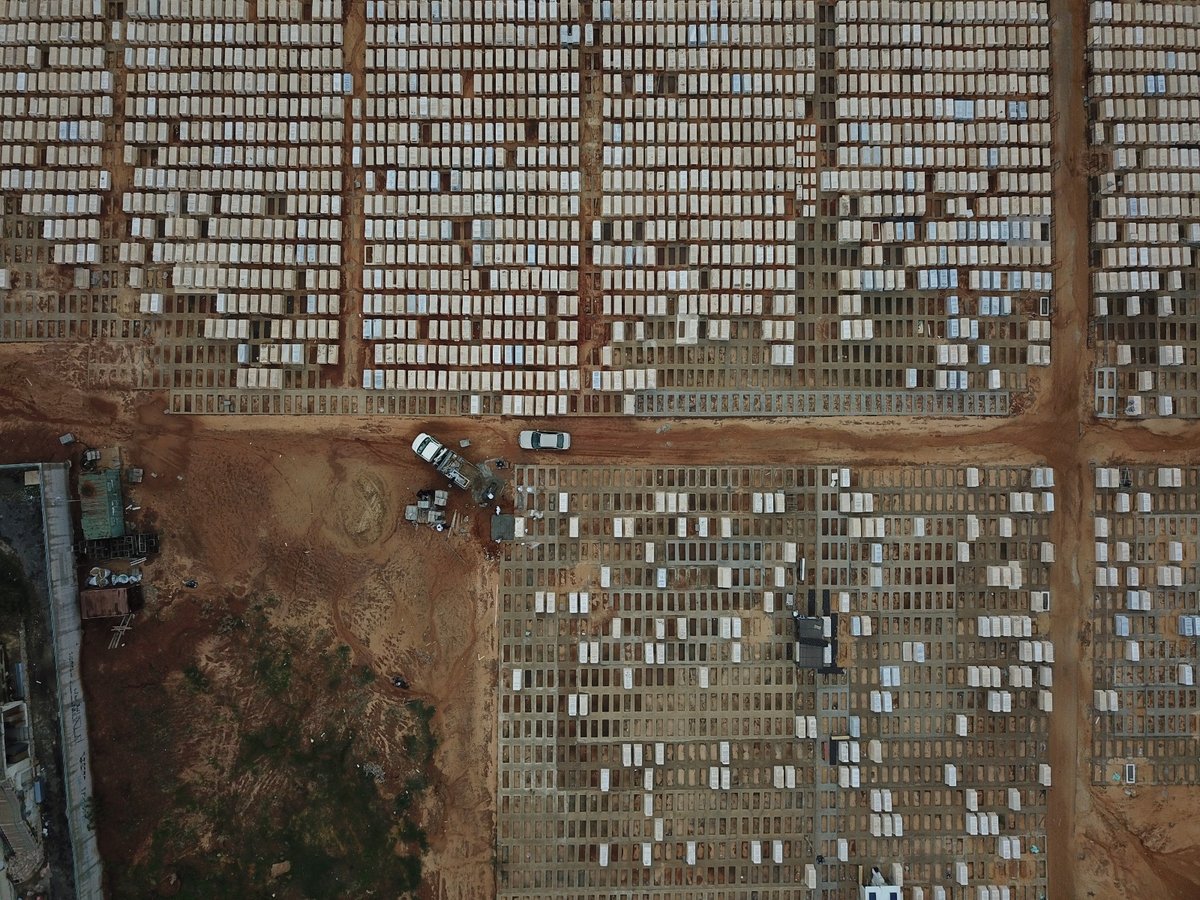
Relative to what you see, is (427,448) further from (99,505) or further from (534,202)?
(99,505)

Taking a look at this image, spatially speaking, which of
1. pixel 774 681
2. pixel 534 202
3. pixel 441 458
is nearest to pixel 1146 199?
pixel 774 681

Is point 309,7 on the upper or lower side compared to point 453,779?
upper

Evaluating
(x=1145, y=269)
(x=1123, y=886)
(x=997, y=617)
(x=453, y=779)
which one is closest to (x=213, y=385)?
(x=453, y=779)

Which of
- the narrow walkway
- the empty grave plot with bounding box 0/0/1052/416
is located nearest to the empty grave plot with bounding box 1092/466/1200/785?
the empty grave plot with bounding box 0/0/1052/416

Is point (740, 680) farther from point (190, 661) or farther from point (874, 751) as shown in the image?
point (190, 661)

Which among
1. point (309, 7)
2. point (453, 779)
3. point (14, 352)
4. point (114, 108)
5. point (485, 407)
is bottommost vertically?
point (453, 779)

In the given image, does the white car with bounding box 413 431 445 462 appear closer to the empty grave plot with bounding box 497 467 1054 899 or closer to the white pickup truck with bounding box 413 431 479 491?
the white pickup truck with bounding box 413 431 479 491

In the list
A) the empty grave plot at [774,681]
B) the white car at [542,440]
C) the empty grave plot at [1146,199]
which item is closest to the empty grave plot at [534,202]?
the white car at [542,440]
